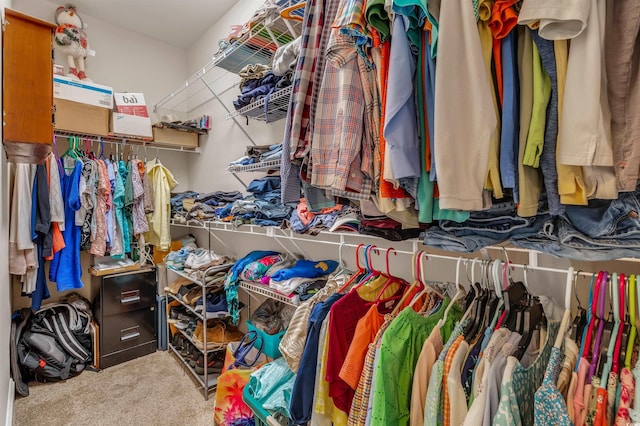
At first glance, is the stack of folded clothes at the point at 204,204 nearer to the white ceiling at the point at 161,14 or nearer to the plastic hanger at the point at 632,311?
the white ceiling at the point at 161,14

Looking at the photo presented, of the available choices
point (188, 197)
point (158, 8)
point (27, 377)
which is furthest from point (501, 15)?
point (27, 377)

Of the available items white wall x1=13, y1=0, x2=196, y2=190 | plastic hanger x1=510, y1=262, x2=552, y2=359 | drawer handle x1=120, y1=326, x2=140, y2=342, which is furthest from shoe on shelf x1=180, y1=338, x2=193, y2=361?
plastic hanger x1=510, y1=262, x2=552, y2=359

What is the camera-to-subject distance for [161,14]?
267 cm

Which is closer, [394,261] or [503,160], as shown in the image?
[503,160]

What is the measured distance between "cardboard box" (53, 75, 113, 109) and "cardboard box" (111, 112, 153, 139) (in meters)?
0.11

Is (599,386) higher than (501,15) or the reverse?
the reverse

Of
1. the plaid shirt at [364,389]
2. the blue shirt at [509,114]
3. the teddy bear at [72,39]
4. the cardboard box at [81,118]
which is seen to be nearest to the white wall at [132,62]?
the teddy bear at [72,39]

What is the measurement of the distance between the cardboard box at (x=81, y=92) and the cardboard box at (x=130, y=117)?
74mm

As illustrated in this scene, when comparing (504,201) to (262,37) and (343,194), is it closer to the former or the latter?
(343,194)

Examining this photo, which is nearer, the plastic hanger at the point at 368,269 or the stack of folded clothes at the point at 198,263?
the plastic hanger at the point at 368,269

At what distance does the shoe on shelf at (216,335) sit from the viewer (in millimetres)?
2195

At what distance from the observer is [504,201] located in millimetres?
796

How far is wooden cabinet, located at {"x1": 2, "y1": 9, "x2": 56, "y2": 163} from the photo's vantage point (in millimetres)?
989

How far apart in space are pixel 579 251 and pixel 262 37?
1.79 meters
